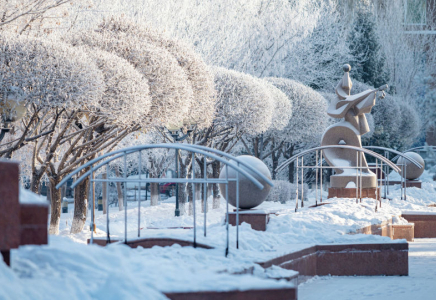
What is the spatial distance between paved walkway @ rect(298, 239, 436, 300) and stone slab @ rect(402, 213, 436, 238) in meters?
4.76

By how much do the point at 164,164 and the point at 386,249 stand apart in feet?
68.5

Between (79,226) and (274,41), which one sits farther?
(274,41)

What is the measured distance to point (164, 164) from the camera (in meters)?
30.7

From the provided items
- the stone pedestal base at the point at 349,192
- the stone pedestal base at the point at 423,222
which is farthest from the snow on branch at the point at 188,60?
the stone pedestal base at the point at 423,222

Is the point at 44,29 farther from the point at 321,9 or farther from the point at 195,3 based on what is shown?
the point at 321,9

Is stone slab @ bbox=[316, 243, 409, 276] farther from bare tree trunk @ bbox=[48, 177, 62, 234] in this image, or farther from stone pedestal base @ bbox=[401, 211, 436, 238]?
bare tree trunk @ bbox=[48, 177, 62, 234]

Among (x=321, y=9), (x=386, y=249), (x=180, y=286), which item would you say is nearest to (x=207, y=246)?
(x=180, y=286)

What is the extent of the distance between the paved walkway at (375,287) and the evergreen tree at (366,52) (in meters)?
27.4

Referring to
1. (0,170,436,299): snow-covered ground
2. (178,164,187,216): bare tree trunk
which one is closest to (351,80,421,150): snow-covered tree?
(178,164,187,216): bare tree trunk

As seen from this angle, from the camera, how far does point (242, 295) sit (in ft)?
19.0

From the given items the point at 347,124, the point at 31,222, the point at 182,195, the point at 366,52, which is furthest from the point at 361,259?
the point at 366,52

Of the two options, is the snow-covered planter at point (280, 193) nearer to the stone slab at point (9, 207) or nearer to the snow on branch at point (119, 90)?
the snow on branch at point (119, 90)

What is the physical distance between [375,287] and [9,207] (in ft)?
20.4

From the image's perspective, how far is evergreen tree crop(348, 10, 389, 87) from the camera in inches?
1467
